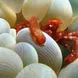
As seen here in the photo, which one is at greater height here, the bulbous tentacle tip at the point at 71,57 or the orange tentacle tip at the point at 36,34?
the orange tentacle tip at the point at 36,34

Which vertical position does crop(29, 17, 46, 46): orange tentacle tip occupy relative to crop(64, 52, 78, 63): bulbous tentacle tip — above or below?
above

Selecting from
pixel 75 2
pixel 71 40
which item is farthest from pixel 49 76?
pixel 75 2

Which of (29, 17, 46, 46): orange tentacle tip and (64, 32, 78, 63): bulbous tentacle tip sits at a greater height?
(29, 17, 46, 46): orange tentacle tip

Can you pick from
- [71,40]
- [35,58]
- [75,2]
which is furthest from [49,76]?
[75,2]

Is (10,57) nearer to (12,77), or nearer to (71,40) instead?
(12,77)

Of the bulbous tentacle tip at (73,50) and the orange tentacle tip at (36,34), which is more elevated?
the orange tentacle tip at (36,34)

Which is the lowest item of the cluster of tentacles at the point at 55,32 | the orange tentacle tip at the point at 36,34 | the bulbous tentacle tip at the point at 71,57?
the bulbous tentacle tip at the point at 71,57

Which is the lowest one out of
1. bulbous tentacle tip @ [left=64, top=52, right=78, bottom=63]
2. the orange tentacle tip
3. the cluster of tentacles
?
bulbous tentacle tip @ [left=64, top=52, right=78, bottom=63]

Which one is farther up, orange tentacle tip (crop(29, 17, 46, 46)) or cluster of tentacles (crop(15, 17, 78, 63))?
orange tentacle tip (crop(29, 17, 46, 46))

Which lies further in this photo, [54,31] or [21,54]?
[54,31]

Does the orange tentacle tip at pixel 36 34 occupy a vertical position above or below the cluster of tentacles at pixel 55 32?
above

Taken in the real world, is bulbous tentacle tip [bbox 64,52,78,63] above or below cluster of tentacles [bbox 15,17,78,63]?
below
